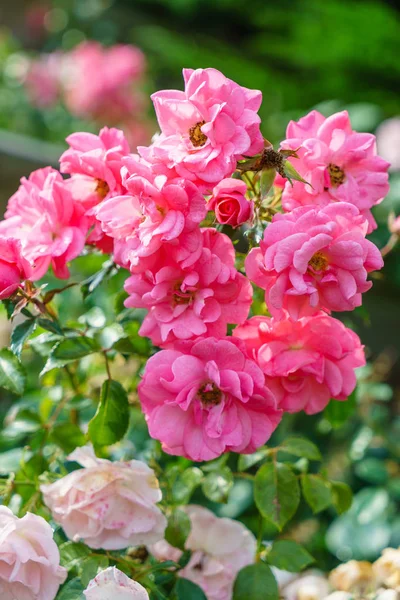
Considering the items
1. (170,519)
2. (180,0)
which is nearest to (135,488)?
(170,519)

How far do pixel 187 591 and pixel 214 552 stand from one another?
10 centimetres

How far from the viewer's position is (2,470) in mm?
854

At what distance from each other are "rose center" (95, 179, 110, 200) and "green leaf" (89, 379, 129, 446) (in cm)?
19

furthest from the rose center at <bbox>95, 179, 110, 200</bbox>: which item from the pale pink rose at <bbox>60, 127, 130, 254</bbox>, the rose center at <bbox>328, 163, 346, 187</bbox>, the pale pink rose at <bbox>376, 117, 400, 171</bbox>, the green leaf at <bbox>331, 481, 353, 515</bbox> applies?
the pale pink rose at <bbox>376, 117, 400, 171</bbox>

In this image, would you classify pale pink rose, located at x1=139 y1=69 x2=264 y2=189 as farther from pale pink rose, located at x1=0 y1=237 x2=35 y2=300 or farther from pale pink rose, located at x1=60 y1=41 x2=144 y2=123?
pale pink rose, located at x1=60 y1=41 x2=144 y2=123

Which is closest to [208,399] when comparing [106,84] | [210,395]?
[210,395]

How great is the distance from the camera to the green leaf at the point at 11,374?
0.68 m

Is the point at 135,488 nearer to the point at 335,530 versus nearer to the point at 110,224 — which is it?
the point at 110,224

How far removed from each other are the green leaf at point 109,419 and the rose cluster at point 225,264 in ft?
0.34

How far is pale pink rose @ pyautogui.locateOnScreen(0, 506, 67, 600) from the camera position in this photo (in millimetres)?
586

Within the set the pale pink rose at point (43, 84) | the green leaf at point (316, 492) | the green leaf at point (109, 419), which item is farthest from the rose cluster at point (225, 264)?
the pale pink rose at point (43, 84)

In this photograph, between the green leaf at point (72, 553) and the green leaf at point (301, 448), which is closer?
the green leaf at point (72, 553)

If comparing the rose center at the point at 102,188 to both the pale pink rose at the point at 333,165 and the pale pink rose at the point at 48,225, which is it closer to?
the pale pink rose at the point at 48,225

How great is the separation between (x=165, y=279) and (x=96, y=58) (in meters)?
2.16
